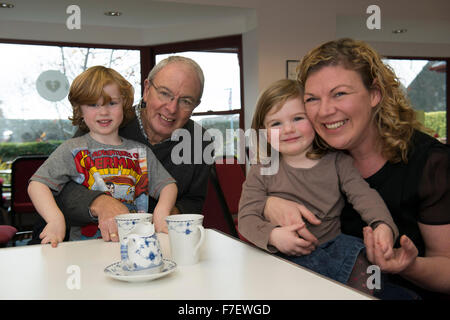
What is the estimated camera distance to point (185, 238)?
1066 mm

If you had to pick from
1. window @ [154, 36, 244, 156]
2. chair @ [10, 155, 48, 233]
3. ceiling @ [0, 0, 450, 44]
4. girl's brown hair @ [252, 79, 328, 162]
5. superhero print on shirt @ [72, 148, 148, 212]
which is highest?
ceiling @ [0, 0, 450, 44]

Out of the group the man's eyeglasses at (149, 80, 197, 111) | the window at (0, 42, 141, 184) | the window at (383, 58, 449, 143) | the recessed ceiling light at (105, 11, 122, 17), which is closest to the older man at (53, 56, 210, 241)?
the man's eyeglasses at (149, 80, 197, 111)

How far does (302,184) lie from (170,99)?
75cm

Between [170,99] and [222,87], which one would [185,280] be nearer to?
[170,99]

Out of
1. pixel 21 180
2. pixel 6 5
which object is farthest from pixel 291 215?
pixel 6 5

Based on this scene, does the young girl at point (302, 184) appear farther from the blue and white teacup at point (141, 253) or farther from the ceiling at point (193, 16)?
the ceiling at point (193, 16)

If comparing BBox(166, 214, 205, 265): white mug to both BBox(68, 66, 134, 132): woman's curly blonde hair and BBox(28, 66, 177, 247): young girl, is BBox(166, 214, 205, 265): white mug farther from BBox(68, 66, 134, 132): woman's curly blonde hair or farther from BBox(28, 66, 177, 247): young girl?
BBox(68, 66, 134, 132): woman's curly blonde hair

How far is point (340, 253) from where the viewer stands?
1.28 meters

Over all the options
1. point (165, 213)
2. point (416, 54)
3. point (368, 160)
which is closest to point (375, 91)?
point (368, 160)

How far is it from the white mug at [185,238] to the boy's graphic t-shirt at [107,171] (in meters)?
0.62

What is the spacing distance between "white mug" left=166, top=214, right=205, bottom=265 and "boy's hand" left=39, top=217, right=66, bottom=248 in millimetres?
A: 448

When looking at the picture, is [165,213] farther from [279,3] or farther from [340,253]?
[279,3]

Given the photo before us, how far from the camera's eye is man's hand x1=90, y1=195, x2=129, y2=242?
4.50ft

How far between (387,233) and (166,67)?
1188mm
